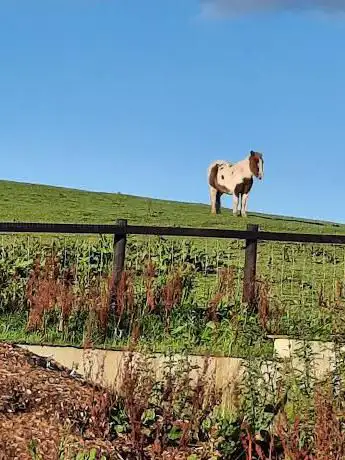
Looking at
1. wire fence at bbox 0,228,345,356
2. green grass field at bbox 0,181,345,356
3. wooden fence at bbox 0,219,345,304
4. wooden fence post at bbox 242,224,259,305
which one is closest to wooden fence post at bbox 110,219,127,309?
wooden fence at bbox 0,219,345,304

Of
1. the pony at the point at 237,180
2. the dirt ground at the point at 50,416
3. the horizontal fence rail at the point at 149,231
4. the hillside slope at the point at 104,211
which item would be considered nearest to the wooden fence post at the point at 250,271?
the horizontal fence rail at the point at 149,231

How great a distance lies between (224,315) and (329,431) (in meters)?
7.86

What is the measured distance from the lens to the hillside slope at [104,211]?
32094 mm

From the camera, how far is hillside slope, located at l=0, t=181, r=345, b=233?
105 feet

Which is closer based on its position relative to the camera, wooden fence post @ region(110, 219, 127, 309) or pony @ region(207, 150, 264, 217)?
wooden fence post @ region(110, 219, 127, 309)

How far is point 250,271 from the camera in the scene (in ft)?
51.2

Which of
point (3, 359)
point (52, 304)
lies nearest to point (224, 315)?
point (52, 304)

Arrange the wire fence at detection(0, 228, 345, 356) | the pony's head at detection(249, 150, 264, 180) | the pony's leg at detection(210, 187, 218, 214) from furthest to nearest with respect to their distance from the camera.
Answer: the pony's leg at detection(210, 187, 218, 214) < the pony's head at detection(249, 150, 264, 180) < the wire fence at detection(0, 228, 345, 356)

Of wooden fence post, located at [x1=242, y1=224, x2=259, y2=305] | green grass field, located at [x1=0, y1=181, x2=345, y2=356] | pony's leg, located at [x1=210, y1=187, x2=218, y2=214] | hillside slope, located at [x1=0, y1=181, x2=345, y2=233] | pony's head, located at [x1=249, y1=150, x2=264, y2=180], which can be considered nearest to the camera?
green grass field, located at [x1=0, y1=181, x2=345, y2=356]

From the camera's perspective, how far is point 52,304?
14.2m

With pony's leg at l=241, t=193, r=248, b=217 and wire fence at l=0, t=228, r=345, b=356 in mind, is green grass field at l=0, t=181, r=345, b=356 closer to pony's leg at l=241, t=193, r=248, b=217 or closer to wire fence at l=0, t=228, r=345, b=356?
wire fence at l=0, t=228, r=345, b=356

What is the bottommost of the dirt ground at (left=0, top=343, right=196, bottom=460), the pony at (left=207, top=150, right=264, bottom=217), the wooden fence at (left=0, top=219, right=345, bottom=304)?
the dirt ground at (left=0, top=343, right=196, bottom=460)

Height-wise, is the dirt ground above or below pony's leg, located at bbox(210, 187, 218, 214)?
below

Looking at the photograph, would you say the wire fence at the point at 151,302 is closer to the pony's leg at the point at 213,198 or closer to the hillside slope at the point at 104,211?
the hillside slope at the point at 104,211
